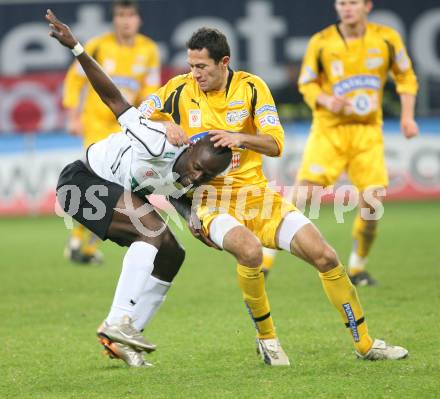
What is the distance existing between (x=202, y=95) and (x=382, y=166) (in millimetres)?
3533

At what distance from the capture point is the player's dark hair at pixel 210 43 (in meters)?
6.70

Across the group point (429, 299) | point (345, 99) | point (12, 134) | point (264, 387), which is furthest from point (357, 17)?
point (12, 134)

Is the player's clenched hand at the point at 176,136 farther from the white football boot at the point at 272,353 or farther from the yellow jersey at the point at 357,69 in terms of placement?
the yellow jersey at the point at 357,69

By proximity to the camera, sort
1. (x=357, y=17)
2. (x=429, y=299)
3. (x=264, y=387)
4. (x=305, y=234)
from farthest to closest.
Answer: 1. (x=357, y=17)
2. (x=429, y=299)
3. (x=305, y=234)
4. (x=264, y=387)

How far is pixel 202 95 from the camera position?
7.02m

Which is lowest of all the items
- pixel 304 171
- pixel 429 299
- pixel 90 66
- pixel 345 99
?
pixel 429 299

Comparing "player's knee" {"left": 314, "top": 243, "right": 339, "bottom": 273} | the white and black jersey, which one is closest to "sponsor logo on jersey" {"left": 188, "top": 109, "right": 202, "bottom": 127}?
the white and black jersey

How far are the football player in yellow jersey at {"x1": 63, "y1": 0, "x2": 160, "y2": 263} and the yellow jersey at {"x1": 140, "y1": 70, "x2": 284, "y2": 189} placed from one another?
5.18 meters

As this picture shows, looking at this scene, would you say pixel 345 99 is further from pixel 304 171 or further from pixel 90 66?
pixel 90 66

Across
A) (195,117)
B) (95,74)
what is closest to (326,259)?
(195,117)

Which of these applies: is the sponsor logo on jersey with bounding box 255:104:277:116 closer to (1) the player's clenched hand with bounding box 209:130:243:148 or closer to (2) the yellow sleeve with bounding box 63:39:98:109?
(1) the player's clenched hand with bounding box 209:130:243:148

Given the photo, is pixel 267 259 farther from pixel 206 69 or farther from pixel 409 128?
pixel 206 69

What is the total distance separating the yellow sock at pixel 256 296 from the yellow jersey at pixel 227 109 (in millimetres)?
674

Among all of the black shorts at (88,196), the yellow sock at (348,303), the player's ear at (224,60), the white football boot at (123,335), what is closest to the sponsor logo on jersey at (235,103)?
the player's ear at (224,60)
